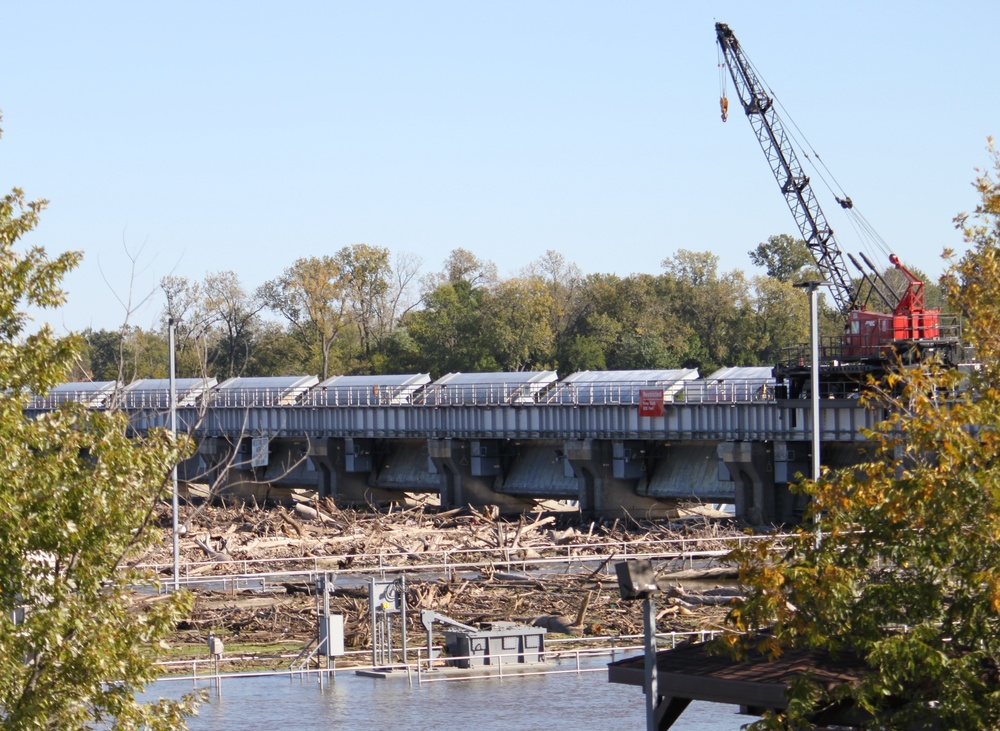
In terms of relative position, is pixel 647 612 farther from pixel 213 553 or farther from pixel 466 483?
pixel 466 483

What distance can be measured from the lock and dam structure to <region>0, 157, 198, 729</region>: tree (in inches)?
1237

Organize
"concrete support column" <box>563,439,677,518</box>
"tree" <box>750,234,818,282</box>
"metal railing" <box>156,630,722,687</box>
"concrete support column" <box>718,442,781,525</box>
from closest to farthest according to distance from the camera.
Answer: "metal railing" <box>156,630,722,687</box>
"concrete support column" <box>718,442,781,525</box>
"concrete support column" <box>563,439,677,518</box>
"tree" <box>750,234,818,282</box>

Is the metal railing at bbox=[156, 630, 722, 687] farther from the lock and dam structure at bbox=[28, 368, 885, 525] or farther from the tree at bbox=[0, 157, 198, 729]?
the lock and dam structure at bbox=[28, 368, 885, 525]

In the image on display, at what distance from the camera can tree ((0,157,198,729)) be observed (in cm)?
1295

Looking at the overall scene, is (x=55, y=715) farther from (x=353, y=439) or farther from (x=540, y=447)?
(x=353, y=439)

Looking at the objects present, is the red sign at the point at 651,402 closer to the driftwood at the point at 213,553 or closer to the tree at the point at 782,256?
the driftwood at the point at 213,553

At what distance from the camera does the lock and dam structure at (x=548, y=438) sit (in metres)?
54.5

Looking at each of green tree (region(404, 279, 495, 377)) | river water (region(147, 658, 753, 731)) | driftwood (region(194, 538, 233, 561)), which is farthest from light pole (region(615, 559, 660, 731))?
green tree (region(404, 279, 495, 377))

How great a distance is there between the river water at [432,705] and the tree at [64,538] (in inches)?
401

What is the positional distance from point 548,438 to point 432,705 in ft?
125

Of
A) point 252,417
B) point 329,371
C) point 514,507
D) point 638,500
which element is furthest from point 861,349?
point 329,371

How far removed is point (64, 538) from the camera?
13.2m

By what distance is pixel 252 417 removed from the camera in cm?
7944

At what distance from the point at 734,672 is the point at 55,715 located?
20.3 ft
